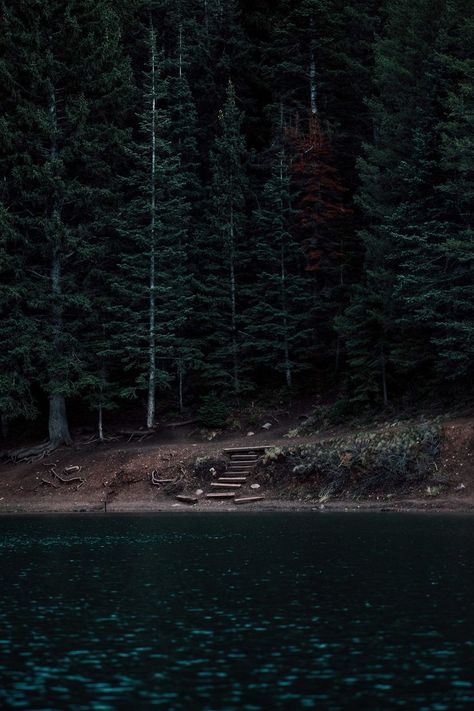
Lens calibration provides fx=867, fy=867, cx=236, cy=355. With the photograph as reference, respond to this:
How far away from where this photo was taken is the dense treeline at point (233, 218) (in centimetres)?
3947

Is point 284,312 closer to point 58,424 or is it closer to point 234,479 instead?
point 234,479

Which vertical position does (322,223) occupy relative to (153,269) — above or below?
above

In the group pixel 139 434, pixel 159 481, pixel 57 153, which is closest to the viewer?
pixel 159 481

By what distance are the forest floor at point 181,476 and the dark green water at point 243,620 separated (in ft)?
20.5

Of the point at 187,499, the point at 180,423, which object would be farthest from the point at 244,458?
the point at 180,423

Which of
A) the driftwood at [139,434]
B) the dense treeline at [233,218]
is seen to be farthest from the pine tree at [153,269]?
the driftwood at [139,434]

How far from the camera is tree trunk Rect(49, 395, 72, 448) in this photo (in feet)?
147

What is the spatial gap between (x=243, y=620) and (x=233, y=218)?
1446 inches

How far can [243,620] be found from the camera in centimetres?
1497

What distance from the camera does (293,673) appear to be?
11.4 metres

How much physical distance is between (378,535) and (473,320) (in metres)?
13.5

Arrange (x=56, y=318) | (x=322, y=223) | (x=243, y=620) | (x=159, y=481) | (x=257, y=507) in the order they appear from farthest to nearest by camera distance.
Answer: (x=322, y=223) → (x=56, y=318) → (x=159, y=481) → (x=257, y=507) → (x=243, y=620)

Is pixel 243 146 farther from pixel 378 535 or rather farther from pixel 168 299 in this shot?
pixel 378 535

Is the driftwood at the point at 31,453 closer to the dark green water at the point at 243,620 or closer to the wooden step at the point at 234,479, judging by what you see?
the wooden step at the point at 234,479
